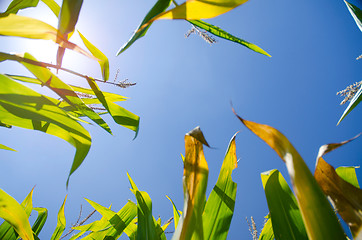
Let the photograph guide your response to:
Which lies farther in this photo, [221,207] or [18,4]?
[18,4]

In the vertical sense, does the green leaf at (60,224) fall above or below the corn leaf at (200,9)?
below

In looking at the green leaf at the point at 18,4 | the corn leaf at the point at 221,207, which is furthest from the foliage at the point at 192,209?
the green leaf at the point at 18,4

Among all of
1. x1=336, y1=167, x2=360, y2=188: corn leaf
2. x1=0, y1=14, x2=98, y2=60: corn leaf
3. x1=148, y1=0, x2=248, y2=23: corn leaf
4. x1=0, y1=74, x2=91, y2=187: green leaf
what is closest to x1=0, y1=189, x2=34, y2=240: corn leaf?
x1=0, y1=74, x2=91, y2=187: green leaf

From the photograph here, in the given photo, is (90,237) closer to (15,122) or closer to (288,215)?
(15,122)

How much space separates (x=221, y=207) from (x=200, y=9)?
0.24m

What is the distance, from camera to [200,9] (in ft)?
0.67

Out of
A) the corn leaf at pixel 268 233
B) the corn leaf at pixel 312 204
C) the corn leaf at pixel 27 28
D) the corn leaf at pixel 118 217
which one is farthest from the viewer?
the corn leaf at pixel 118 217

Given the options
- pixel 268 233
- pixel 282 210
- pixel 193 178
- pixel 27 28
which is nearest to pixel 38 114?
pixel 27 28

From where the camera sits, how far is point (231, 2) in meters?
0.21

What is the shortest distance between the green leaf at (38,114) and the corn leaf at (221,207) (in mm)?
179

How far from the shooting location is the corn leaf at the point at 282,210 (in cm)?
23

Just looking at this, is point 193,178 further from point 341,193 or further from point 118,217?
point 118,217

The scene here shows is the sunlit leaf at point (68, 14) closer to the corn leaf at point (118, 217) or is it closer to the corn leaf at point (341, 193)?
the corn leaf at point (341, 193)

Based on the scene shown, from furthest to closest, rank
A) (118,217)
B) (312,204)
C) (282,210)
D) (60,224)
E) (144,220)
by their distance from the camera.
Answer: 1. (60,224)
2. (118,217)
3. (144,220)
4. (282,210)
5. (312,204)
